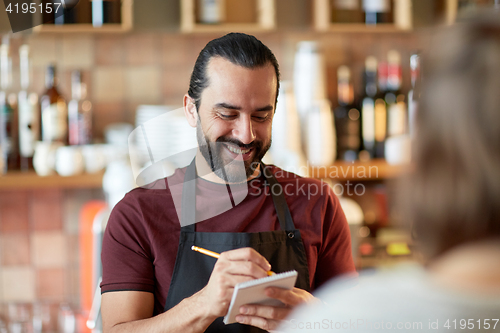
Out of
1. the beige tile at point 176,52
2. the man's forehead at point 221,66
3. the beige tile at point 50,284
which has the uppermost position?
the beige tile at point 176,52

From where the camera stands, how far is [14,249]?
1.83m

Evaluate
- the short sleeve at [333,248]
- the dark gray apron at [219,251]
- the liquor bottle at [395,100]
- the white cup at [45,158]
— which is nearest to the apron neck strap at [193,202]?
the dark gray apron at [219,251]

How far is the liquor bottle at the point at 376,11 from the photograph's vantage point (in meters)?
1.74

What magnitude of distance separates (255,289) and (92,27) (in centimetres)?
127

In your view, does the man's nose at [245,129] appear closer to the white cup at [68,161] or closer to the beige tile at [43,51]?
the white cup at [68,161]

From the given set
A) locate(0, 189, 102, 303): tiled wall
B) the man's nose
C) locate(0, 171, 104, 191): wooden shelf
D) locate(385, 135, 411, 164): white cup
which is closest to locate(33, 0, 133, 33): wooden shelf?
locate(0, 171, 104, 191): wooden shelf

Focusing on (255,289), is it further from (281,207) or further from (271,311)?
(281,207)

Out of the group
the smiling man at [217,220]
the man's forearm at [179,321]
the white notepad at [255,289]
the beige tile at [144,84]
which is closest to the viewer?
the white notepad at [255,289]

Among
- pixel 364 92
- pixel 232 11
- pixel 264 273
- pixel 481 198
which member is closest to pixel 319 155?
pixel 364 92

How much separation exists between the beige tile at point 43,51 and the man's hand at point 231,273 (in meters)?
1.40

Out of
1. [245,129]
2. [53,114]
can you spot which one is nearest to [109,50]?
[53,114]

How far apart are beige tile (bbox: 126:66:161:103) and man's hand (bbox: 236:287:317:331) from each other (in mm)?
1271

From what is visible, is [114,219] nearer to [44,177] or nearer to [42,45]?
[44,177]

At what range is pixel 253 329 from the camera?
99 centimetres
